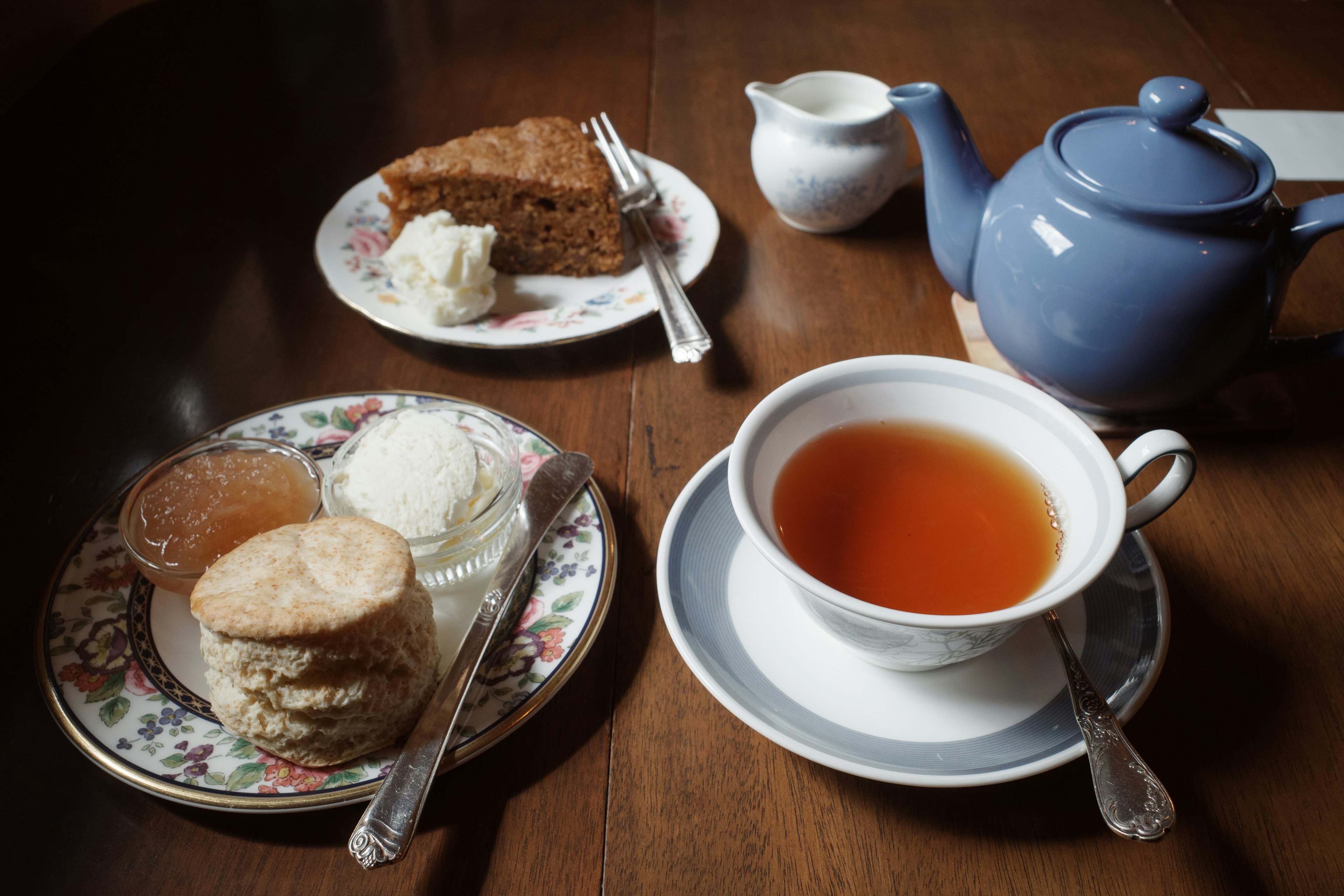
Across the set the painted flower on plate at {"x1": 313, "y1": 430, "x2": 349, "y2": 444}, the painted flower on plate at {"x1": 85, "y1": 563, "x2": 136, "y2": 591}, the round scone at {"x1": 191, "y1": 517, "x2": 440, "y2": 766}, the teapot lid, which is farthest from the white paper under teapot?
the painted flower on plate at {"x1": 85, "y1": 563, "x2": 136, "y2": 591}

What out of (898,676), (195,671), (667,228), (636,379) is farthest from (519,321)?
(898,676)

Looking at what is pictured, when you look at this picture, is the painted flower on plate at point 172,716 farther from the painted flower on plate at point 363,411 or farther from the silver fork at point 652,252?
the silver fork at point 652,252

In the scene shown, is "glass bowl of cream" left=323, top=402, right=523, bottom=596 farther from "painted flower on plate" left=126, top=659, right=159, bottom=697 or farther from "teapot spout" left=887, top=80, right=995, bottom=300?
"teapot spout" left=887, top=80, right=995, bottom=300

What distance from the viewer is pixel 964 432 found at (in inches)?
34.5

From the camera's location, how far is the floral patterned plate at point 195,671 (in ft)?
2.39

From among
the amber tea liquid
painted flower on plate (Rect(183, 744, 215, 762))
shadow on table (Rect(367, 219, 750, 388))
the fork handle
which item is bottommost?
shadow on table (Rect(367, 219, 750, 388))

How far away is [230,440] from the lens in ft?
3.34

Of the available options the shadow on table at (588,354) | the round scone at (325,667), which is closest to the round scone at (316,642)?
the round scone at (325,667)

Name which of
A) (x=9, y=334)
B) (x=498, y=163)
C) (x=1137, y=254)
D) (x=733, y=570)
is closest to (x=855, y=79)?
(x=498, y=163)

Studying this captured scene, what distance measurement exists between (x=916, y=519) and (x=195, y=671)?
30.9 inches

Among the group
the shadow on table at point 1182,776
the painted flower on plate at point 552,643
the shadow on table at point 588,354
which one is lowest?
the shadow on table at point 1182,776

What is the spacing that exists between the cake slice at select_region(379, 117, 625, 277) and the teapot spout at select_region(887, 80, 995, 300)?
55cm

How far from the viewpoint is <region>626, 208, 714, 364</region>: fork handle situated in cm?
122

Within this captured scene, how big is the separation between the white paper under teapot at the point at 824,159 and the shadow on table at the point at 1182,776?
885 mm
